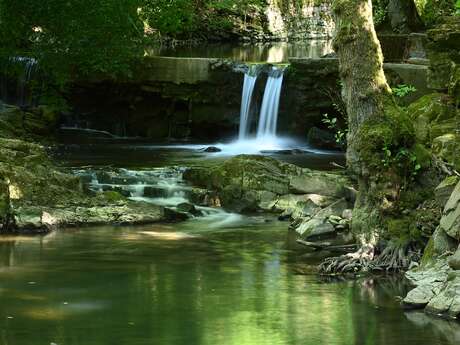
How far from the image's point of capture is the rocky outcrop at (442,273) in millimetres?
9578

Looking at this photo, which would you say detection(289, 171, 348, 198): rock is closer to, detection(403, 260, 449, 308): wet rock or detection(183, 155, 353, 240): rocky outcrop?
detection(183, 155, 353, 240): rocky outcrop

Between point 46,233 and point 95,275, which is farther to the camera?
point 46,233

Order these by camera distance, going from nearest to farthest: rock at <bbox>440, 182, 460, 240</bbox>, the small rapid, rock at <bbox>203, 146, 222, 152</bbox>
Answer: rock at <bbox>440, 182, 460, 240</bbox>
the small rapid
rock at <bbox>203, 146, 222, 152</bbox>

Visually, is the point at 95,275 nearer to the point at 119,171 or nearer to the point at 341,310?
Answer: the point at 341,310

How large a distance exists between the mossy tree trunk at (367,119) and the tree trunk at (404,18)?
12693 millimetres

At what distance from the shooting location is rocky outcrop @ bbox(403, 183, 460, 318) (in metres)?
9.58

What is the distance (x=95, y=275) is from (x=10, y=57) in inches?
543

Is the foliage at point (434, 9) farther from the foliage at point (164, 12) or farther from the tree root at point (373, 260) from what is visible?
the tree root at point (373, 260)

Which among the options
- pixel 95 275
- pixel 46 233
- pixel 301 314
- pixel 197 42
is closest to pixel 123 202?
pixel 46 233

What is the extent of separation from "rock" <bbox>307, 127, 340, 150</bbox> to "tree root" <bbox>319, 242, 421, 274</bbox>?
38.5 feet

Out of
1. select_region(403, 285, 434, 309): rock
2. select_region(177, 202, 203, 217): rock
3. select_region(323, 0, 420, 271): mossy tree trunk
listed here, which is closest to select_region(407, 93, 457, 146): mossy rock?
select_region(323, 0, 420, 271): mossy tree trunk

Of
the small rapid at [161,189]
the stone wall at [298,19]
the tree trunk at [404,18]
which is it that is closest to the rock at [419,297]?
the small rapid at [161,189]

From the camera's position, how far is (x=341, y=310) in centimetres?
993

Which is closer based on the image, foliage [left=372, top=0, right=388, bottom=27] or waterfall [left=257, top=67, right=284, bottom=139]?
waterfall [left=257, top=67, right=284, bottom=139]
